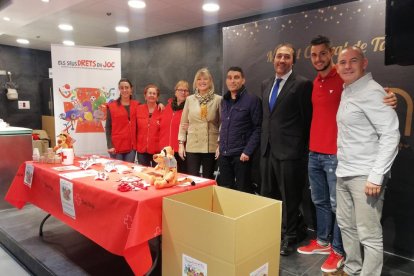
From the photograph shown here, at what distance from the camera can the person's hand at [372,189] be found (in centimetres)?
155

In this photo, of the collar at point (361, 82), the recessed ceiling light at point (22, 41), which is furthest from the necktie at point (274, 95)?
the recessed ceiling light at point (22, 41)

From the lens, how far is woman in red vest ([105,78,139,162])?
3.30 metres

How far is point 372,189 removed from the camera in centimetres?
156

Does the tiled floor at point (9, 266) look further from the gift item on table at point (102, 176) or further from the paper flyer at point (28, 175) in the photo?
the gift item on table at point (102, 176)

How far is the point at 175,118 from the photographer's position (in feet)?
10.0

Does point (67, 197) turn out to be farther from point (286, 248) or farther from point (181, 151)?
point (286, 248)

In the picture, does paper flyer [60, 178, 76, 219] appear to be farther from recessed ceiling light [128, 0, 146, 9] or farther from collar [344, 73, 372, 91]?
recessed ceiling light [128, 0, 146, 9]

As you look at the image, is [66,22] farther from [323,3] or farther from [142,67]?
[323,3]

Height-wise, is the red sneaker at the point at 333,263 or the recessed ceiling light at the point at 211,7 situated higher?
the recessed ceiling light at the point at 211,7

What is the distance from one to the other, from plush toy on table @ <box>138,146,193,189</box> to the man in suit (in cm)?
70

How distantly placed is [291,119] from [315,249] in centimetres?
97

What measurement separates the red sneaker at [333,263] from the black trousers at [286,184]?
0.32m

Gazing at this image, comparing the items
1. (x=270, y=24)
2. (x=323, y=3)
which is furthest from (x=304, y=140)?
(x=323, y=3)

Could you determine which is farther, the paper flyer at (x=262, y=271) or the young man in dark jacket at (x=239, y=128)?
the young man in dark jacket at (x=239, y=128)
